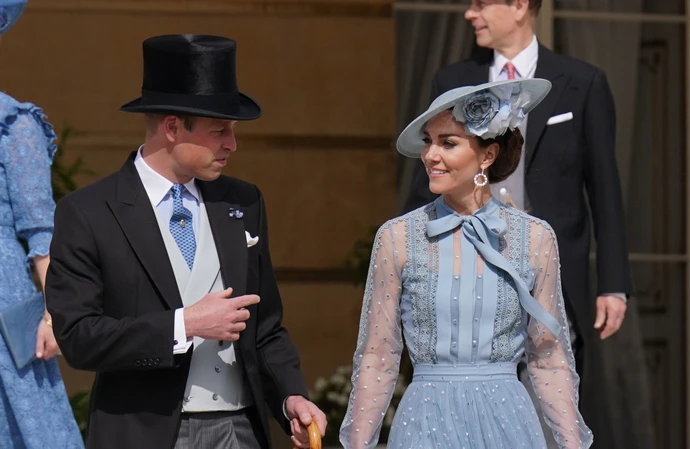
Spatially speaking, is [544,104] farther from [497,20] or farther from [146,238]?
[146,238]

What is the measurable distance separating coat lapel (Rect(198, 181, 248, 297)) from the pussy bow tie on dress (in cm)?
48

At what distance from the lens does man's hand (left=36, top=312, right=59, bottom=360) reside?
4.85m

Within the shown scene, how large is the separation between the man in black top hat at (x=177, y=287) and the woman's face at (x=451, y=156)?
1.57 feet

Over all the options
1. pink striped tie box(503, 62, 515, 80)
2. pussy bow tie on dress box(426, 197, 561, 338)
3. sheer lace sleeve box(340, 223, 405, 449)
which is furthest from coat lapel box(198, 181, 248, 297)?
pink striped tie box(503, 62, 515, 80)

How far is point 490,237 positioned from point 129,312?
3.06ft

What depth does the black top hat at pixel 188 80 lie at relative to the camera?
4391 millimetres

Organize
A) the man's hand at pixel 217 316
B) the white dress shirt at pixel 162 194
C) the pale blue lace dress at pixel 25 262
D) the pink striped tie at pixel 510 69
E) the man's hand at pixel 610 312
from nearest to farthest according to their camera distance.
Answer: the man's hand at pixel 217 316 → the white dress shirt at pixel 162 194 → the pale blue lace dress at pixel 25 262 → the man's hand at pixel 610 312 → the pink striped tie at pixel 510 69

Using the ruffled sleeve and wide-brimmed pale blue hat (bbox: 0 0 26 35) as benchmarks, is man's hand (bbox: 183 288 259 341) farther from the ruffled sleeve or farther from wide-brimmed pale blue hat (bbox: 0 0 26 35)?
wide-brimmed pale blue hat (bbox: 0 0 26 35)

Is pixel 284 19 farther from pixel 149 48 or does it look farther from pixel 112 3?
pixel 149 48

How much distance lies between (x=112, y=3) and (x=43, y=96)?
520 millimetres

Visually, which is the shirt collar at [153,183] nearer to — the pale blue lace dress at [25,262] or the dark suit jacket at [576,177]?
the pale blue lace dress at [25,262]

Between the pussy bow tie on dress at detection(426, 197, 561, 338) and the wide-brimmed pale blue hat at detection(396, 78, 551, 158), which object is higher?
the wide-brimmed pale blue hat at detection(396, 78, 551, 158)

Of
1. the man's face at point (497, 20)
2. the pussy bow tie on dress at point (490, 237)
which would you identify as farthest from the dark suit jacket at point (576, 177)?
the pussy bow tie on dress at point (490, 237)

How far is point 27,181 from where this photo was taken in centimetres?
489
